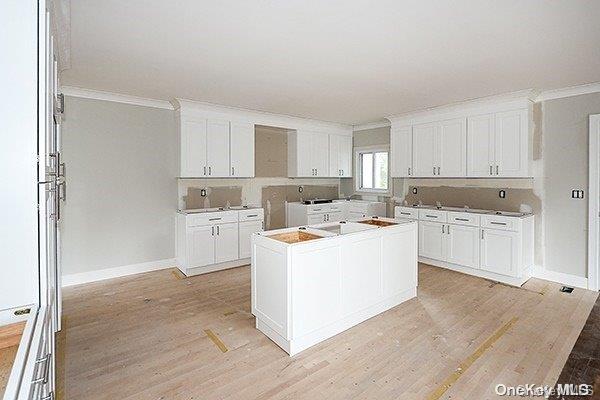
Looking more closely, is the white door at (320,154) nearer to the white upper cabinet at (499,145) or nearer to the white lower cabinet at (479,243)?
the white lower cabinet at (479,243)

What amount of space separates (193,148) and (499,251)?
181 inches

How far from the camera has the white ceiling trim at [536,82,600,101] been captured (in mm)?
3978

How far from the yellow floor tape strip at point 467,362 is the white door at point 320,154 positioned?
425 centimetres

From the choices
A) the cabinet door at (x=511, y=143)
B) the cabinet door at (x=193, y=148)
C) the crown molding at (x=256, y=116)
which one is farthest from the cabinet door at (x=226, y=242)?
the cabinet door at (x=511, y=143)

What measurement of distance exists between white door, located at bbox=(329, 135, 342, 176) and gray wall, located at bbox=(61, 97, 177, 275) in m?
3.14

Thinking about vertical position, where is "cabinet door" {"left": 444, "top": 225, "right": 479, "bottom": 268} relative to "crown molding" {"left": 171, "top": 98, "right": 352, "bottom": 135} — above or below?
below

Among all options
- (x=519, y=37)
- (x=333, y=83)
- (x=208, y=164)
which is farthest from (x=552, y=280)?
(x=208, y=164)

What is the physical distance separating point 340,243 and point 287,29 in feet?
6.07

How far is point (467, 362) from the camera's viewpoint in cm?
247

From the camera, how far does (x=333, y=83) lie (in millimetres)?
3941

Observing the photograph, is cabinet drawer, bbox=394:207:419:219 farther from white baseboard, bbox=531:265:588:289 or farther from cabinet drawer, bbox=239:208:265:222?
cabinet drawer, bbox=239:208:265:222

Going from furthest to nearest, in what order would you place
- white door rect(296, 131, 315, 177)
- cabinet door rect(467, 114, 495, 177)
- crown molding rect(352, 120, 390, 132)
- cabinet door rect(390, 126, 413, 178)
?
1. crown molding rect(352, 120, 390, 132)
2. white door rect(296, 131, 315, 177)
3. cabinet door rect(390, 126, 413, 178)
4. cabinet door rect(467, 114, 495, 177)

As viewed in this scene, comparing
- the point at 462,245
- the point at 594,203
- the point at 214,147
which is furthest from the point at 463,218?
the point at 214,147

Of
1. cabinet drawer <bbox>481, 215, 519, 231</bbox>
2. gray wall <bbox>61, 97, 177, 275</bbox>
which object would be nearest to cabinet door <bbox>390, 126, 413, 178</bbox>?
cabinet drawer <bbox>481, 215, 519, 231</bbox>
